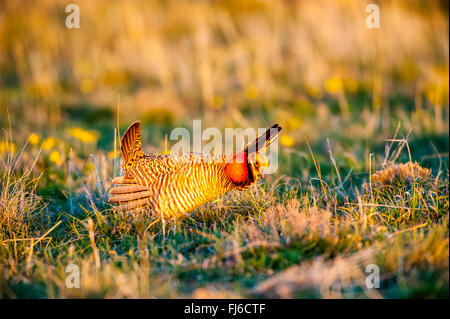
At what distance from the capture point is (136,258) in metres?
2.88

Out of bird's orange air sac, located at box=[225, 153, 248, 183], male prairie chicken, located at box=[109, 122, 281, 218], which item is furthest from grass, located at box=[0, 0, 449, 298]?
bird's orange air sac, located at box=[225, 153, 248, 183]

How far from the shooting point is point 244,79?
7.93 m

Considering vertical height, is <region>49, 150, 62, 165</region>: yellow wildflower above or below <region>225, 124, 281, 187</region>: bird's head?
above

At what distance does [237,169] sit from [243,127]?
316 centimetres

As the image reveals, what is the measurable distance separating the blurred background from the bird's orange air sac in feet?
4.78

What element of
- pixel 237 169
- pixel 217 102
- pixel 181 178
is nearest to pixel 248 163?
pixel 237 169

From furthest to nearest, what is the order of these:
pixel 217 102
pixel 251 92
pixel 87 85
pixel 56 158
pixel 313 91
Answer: pixel 87 85 → pixel 217 102 → pixel 251 92 → pixel 313 91 → pixel 56 158

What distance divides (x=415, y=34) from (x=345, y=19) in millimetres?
1478

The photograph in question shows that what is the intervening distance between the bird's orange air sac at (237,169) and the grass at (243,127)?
31cm

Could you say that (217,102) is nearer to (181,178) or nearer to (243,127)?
(243,127)

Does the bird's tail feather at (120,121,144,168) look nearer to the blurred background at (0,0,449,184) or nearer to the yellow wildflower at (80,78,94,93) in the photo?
the blurred background at (0,0,449,184)

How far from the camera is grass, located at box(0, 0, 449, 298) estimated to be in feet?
8.54

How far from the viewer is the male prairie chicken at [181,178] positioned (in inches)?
119
